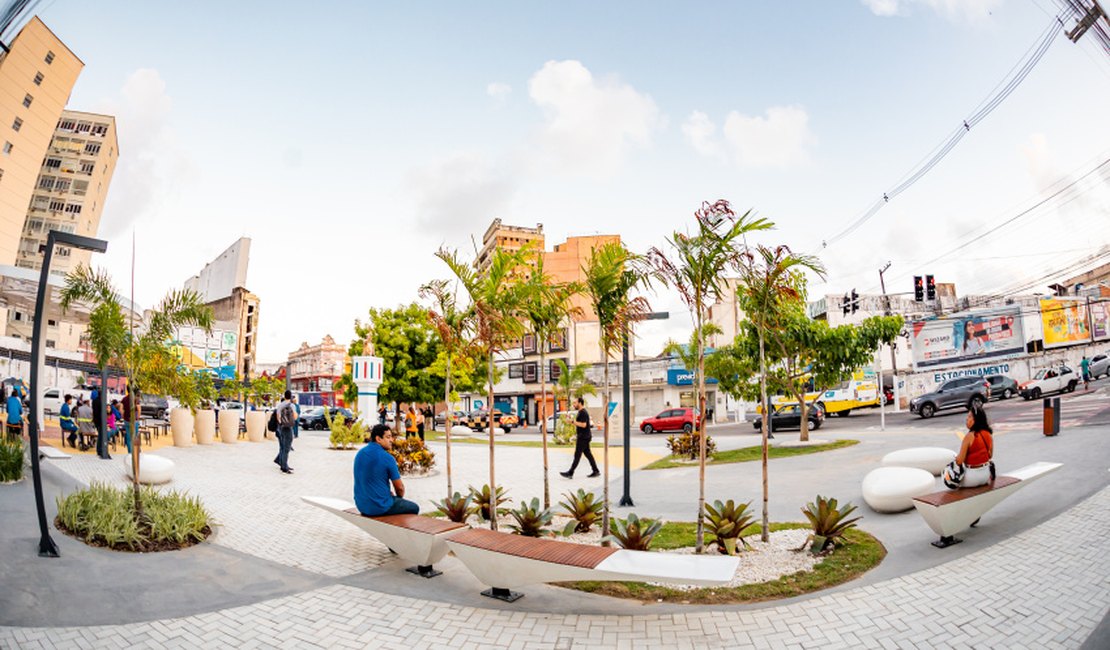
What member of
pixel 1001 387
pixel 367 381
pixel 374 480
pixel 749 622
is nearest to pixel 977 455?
pixel 749 622

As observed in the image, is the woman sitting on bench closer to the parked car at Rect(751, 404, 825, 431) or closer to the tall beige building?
the tall beige building

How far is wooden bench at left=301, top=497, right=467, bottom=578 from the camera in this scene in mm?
5684

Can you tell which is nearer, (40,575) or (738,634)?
(738,634)

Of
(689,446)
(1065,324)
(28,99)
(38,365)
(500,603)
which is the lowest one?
(689,446)

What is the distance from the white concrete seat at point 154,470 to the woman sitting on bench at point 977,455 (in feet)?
42.0

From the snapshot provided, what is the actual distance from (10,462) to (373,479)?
6266mm

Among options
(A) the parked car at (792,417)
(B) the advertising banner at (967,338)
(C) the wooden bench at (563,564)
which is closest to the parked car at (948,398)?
(A) the parked car at (792,417)

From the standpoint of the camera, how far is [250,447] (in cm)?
1800

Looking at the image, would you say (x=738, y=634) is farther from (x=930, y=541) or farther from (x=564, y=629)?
(x=930, y=541)

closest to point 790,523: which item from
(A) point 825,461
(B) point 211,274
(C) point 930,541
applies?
(C) point 930,541

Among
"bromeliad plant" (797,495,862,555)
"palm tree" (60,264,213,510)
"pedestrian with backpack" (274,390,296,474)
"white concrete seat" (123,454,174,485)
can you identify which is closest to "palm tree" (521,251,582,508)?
"bromeliad plant" (797,495,862,555)

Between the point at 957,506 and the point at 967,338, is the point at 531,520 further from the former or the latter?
the point at 967,338

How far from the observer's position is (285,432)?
527 inches

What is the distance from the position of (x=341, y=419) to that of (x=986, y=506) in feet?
58.9
